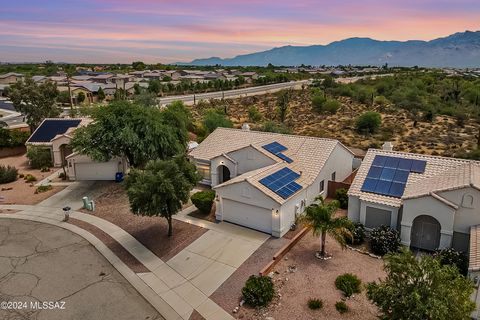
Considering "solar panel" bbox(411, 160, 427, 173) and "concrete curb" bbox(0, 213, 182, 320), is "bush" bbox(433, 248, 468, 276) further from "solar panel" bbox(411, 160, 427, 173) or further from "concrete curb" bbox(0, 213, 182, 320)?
"concrete curb" bbox(0, 213, 182, 320)

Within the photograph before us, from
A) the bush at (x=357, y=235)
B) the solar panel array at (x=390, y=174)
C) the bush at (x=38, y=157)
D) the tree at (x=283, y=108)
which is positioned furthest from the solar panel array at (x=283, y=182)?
the tree at (x=283, y=108)

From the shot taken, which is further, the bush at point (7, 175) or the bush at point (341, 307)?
the bush at point (7, 175)

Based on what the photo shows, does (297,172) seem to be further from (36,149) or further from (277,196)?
(36,149)

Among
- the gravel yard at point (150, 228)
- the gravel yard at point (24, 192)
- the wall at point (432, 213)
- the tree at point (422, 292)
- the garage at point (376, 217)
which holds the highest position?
the tree at point (422, 292)

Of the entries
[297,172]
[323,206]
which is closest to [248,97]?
[297,172]

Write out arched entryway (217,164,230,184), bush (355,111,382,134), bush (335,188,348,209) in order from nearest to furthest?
bush (335,188,348,209), arched entryway (217,164,230,184), bush (355,111,382,134)

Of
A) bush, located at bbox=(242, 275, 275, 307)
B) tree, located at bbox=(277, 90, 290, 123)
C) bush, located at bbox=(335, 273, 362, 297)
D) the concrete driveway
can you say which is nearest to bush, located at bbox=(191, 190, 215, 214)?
the concrete driveway

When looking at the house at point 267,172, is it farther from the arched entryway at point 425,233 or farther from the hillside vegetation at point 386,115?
the hillside vegetation at point 386,115
